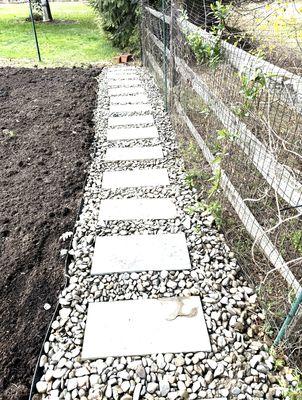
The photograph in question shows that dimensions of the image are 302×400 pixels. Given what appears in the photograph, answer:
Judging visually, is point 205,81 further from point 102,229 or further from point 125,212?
point 102,229

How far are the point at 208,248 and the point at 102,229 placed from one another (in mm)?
849

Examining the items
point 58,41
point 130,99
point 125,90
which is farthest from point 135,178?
point 58,41

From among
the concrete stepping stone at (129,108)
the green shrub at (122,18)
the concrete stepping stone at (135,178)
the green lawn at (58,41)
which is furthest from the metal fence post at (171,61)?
the green lawn at (58,41)

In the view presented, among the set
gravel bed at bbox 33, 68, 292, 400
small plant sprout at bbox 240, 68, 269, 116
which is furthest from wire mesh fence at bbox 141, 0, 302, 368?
A: gravel bed at bbox 33, 68, 292, 400

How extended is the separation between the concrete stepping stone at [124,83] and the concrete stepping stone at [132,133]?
203 cm

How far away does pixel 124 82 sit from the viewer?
20.2 feet

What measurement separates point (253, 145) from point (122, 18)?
7.07 meters

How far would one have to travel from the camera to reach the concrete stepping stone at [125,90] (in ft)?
18.4

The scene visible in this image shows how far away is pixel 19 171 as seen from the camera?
3346 millimetres

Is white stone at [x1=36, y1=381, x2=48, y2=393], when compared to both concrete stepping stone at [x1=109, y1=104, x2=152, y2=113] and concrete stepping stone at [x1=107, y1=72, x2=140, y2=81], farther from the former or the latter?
concrete stepping stone at [x1=107, y1=72, x2=140, y2=81]

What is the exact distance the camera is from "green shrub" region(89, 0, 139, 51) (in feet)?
24.0

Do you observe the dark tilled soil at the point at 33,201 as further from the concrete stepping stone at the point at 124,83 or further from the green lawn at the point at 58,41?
the green lawn at the point at 58,41

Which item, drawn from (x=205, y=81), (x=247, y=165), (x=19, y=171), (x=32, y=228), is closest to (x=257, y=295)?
(x=247, y=165)

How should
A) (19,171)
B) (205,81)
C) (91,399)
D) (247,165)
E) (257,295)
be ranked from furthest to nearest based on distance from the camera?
(19,171) → (205,81) → (247,165) → (257,295) → (91,399)
